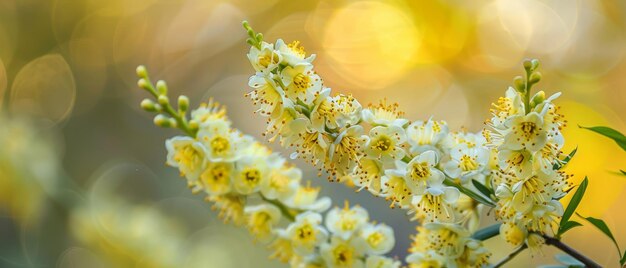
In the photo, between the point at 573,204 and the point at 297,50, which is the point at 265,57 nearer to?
the point at 297,50

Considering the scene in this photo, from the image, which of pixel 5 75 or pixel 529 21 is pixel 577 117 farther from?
pixel 5 75

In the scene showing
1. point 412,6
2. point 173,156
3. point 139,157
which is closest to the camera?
point 173,156

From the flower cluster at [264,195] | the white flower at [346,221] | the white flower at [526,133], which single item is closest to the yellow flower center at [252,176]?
the flower cluster at [264,195]

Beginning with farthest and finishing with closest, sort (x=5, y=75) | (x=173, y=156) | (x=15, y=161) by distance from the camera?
1. (x=5, y=75)
2. (x=15, y=161)
3. (x=173, y=156)

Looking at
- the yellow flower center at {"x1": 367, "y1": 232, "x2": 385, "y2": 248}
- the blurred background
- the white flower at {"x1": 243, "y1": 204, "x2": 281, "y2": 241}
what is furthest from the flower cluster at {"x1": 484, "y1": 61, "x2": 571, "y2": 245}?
the blurred background

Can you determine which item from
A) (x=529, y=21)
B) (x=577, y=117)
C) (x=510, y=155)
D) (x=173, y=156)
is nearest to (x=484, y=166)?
(x=510, y=155)

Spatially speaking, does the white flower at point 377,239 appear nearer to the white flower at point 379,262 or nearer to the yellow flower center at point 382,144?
the white flower at point 379,262
